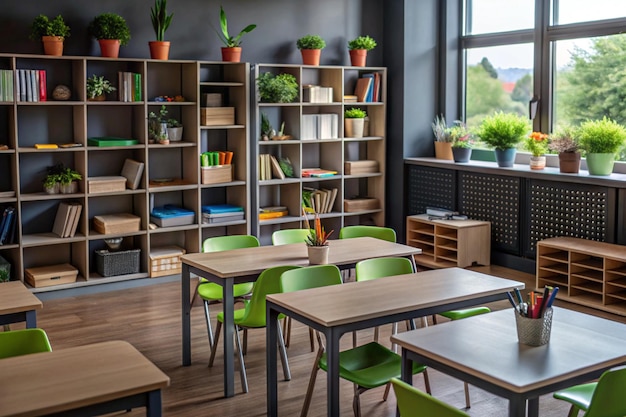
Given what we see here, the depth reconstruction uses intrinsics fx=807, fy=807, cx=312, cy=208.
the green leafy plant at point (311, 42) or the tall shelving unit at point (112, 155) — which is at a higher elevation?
the green leafy plant at point (311, 42)

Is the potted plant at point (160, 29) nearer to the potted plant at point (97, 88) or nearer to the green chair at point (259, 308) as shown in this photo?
the potted plant at point (97, 88)

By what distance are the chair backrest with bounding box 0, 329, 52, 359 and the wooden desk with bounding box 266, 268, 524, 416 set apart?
1.18 m

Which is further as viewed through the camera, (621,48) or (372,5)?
(372,5)

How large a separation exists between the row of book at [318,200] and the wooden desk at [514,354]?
4.81 meters

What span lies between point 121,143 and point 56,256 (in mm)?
1234

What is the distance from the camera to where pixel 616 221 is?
695 centimetres

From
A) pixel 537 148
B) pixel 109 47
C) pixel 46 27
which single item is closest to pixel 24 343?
pixel 46 27

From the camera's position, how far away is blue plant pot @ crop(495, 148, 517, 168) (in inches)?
315

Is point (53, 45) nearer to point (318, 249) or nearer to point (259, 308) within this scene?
point (318, 249)

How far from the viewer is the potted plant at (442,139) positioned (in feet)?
29.1

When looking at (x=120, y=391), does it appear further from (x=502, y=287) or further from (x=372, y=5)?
(x=372, y=5)

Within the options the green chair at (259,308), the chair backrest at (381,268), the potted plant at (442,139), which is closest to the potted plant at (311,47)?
the potted plant at (442,139)

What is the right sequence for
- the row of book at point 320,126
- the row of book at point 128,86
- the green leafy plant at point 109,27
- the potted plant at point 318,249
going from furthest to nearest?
the row of book at point 320,126 → the row of book at point 128,86 → the green leafy plant at point 109,27 → the potted plant at point 318,249

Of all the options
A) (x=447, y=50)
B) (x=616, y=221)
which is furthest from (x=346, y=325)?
(x=447, y=50)
